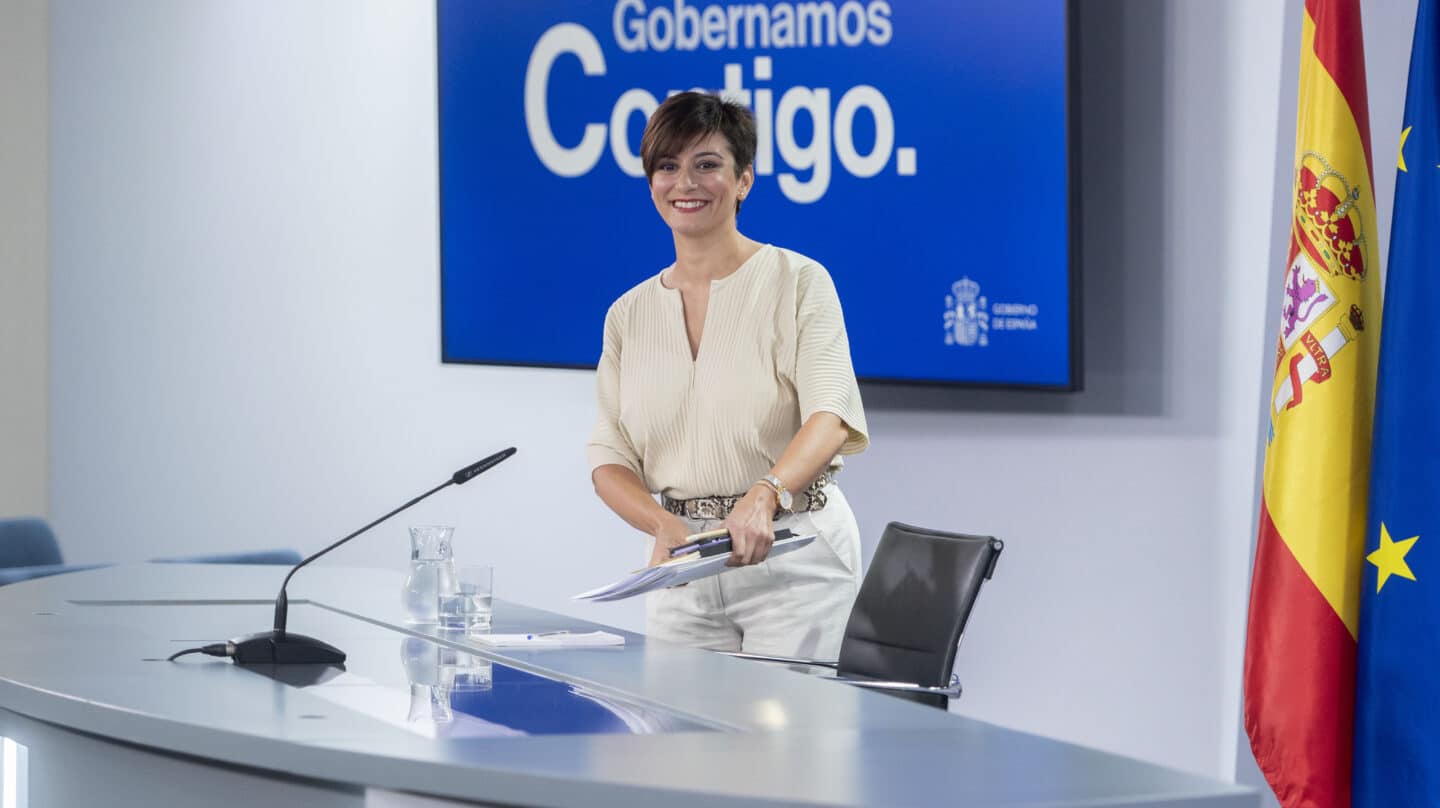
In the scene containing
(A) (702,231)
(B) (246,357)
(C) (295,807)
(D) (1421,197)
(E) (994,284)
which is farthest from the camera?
(B) (246,357)

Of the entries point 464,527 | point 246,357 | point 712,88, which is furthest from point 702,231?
point 246,357

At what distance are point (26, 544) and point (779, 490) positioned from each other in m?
2.63

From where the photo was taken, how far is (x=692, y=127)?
10.6 feet

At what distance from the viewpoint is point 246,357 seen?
6.07 meters

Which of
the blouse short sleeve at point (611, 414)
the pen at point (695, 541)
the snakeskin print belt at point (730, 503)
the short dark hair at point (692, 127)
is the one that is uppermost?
the short dark hair at point (692, 127)

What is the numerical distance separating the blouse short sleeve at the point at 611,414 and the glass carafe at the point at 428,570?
1.53 feet

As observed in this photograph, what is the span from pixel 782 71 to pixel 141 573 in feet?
6.77

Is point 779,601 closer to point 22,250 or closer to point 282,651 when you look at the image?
point 282,651

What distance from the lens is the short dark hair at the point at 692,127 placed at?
3219 millimetres

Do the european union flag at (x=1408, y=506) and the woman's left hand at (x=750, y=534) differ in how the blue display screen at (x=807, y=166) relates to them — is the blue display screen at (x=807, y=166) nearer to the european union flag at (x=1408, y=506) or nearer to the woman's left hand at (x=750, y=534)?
the european union flag at (x=1408, y=506)

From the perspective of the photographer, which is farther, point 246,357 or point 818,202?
point 246,357

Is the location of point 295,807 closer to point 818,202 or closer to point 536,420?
point 818,202

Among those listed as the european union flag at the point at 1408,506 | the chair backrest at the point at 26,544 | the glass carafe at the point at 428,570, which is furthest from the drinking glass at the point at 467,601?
the chair backrest at the point at 26,544

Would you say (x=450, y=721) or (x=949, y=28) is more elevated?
(x=949, y=28)
